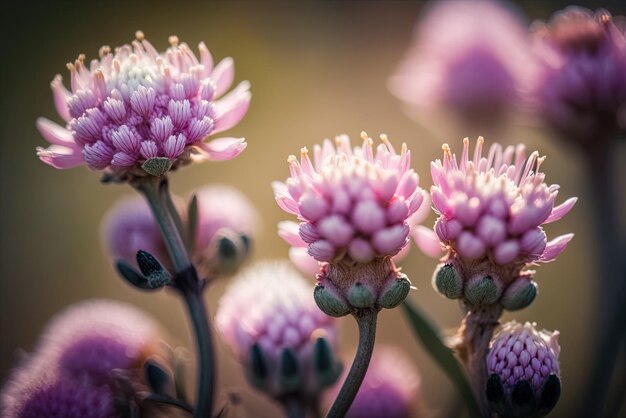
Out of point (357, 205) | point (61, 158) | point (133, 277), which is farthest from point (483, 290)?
point (61, 158)

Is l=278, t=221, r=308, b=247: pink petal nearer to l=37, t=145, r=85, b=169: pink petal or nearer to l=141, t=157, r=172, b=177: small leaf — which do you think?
l=141, t=157, r=172, b=177: small leaf

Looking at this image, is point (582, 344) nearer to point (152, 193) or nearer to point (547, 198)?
point (547, 198)

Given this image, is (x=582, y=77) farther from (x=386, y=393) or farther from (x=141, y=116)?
(x=141, y=116)

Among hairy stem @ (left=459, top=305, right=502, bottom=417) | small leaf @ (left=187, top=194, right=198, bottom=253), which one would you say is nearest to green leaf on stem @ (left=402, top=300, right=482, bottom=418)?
hairy stem @ (left=459, top=305, right=502, bottom=417)

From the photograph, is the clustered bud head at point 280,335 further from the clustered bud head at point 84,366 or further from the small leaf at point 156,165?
the small leaf at point 156,165

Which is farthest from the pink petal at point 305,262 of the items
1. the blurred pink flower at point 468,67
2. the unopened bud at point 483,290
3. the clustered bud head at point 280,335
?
the blurred pink flower at point 468,67

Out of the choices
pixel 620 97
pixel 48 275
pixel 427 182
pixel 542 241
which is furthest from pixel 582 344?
pixel 48 275

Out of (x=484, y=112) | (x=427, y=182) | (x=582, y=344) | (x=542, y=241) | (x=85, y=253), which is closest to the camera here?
(x=542, y=241)
